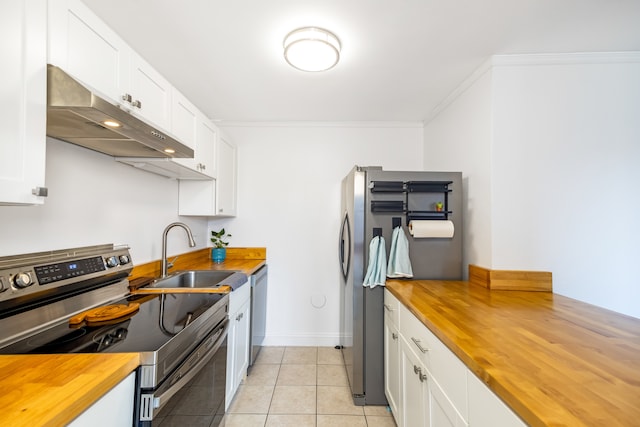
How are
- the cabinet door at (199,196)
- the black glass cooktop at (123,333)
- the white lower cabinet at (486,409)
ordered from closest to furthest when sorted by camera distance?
the white lower cabinet at (486,409) → the black glass cooktop at (123,333) → the cabinet door at (199,196)

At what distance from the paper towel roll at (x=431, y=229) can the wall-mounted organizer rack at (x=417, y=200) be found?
9 cm

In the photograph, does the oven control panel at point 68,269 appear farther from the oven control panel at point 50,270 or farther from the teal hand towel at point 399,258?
the teal hand towel at point 399,258

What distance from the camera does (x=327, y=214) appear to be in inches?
117

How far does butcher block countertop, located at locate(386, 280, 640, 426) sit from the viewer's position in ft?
1.98

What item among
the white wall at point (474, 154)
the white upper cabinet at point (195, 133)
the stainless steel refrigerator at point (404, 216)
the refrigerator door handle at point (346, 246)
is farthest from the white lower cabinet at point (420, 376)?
the white upper cabinet at point (195, 133)

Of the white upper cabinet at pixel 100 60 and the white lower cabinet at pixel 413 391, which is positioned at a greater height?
the white upper cabinet at pixel 100 60

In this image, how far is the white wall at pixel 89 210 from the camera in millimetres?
1183

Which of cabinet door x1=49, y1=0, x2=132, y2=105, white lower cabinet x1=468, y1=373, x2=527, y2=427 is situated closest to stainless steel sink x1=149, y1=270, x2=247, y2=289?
cabinet door x1=49, y1=0, x2=132, y2=105

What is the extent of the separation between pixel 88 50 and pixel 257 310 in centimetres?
216

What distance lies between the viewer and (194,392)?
1146 mm

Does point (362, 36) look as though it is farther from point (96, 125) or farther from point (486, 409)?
point (486, 409)

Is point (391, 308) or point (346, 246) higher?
point (346, 246)

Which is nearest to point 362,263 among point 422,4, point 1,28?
point 422,4

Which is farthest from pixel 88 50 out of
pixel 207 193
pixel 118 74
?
pixel 207 193
